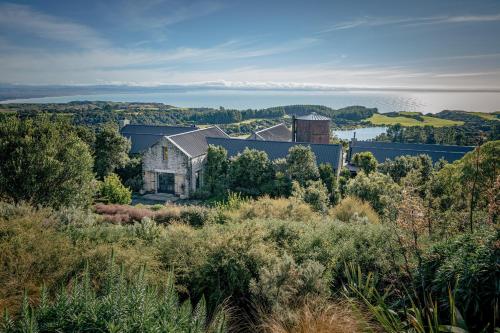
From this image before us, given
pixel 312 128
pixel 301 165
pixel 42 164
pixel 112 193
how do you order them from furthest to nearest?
pixel 312 128, pixel 301 165, pixel 112 193, pixel 42 164

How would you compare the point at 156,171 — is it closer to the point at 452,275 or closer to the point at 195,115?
the point at 452,275

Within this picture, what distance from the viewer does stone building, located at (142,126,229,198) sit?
26.5 metres

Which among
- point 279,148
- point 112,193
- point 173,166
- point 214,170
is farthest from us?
point 279,148

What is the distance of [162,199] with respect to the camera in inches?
1032

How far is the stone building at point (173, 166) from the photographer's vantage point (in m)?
26.5

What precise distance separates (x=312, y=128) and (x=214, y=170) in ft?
57.5

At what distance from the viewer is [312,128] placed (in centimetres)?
3922

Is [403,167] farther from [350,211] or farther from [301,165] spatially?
[350,211]

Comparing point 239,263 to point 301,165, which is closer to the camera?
point 239,263

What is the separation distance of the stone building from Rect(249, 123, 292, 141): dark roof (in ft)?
38.6

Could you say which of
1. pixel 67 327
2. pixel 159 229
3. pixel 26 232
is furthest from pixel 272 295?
pixel 26 232

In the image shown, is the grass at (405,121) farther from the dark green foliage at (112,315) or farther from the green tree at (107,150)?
the dark green foliage at (112,315)

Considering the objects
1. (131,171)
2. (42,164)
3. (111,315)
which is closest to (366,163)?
(131,171)

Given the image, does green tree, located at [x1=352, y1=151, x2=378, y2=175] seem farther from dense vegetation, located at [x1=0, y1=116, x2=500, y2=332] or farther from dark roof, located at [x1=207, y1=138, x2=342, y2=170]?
dense vegetation, located at [x1=0, y1=116, x2=500, y2=332]
